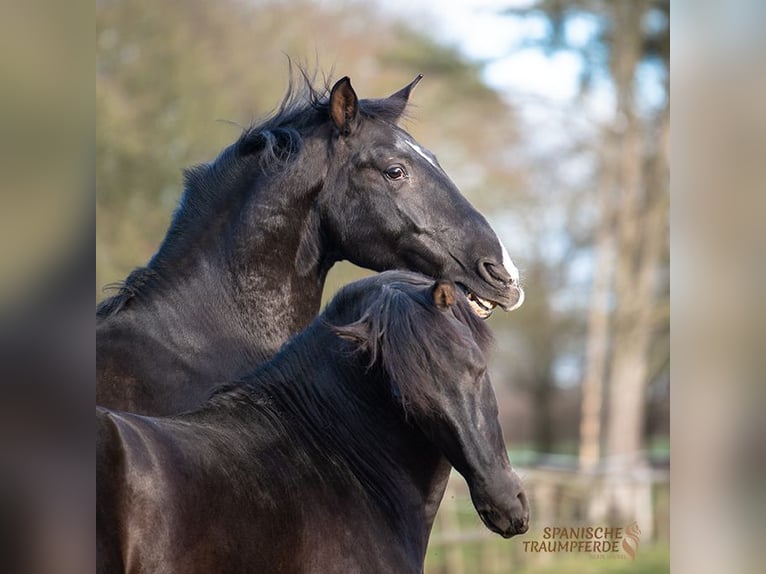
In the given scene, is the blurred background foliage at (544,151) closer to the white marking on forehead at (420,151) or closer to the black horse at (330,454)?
the white marking on forehead at (420,151)

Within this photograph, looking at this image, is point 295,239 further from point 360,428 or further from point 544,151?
point 544,151

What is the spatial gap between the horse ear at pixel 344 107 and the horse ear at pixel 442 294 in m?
1.24

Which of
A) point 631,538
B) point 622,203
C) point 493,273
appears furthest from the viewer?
point 622,203

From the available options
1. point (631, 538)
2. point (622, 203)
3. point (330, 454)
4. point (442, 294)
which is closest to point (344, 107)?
point (442, 294)

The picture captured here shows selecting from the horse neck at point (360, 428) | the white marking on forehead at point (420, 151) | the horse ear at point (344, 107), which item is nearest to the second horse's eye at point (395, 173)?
the white marking on forehead at point (420, 151)

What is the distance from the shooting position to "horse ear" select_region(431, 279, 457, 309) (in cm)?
272

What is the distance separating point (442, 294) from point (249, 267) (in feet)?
3.89

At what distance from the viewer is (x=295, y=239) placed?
373 centimetres

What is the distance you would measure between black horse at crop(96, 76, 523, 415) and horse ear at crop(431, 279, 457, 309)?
87 centimetres

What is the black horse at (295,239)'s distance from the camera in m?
3.66
